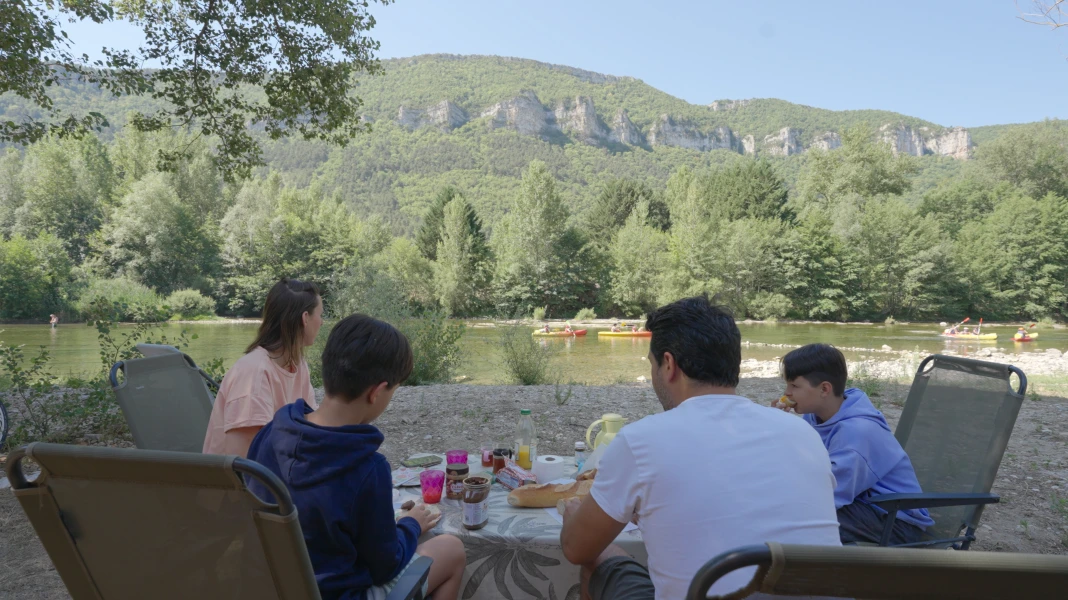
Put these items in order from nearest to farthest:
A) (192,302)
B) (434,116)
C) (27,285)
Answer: (27,285), (192,302), (434,116)

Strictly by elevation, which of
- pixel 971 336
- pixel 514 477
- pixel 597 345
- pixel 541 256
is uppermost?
pixel 514 477

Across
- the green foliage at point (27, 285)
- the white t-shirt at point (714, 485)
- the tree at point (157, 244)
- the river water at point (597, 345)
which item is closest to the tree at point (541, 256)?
the river water at point (597, 345)

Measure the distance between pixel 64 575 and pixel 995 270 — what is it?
39.9 metres

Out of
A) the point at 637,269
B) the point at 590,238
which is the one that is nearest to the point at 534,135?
the point at 590,238

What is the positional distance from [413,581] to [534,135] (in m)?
109

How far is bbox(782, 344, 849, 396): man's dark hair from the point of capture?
230 cm

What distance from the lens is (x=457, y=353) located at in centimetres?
881

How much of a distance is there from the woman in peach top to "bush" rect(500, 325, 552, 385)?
5.58 meters

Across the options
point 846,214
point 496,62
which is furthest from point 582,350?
point 496,62

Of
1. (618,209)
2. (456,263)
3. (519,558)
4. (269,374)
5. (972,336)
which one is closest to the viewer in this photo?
(519,558)

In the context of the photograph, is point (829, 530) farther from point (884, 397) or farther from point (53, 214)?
point (53, 214)

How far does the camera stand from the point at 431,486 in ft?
6.66

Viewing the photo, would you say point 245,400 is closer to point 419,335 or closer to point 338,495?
point 338,495

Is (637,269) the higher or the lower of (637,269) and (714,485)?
the lower
